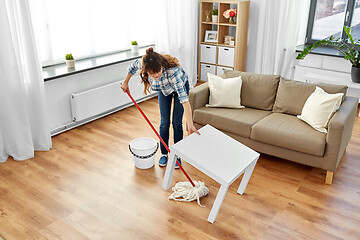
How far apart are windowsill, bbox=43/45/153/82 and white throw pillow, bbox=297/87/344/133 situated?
2270mm

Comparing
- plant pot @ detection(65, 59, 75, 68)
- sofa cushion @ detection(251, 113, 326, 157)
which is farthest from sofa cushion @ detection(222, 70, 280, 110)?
plant pot @ detection(65, 59, 75, 68)

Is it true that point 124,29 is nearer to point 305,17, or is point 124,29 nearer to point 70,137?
point 70,137

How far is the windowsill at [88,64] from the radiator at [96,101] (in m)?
0.26

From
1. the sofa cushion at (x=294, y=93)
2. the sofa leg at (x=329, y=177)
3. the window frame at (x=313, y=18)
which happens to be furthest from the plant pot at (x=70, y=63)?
the window frame at (x=313, y=18)

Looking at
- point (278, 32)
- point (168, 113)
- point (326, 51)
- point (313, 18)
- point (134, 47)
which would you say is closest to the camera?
point (168, 113)

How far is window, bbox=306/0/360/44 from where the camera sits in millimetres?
4758

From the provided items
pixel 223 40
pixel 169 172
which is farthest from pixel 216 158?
pixel 223 40

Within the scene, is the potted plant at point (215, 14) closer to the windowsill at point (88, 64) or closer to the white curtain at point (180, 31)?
the white curtain at point (180, 31)

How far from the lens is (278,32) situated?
4895 millimetres

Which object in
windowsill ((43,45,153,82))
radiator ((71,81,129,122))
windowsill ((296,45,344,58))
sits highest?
windowsill ((296,45,344,58))

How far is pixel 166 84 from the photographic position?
280 cm

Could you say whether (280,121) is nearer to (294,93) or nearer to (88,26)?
(294,93)

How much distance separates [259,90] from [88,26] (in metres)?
2.10

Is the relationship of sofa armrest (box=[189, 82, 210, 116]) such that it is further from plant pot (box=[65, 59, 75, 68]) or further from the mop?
plant pot (box=[65, 59, 75, 68])
